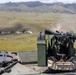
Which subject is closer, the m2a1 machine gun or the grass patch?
the m2a1 machine gun

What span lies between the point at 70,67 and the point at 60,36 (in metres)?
2.69

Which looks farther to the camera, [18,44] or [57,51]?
[18,44]

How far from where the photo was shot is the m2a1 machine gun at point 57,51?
27094 mm

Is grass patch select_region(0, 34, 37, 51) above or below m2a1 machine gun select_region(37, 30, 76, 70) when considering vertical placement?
below

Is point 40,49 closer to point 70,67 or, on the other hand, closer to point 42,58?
point 42,58

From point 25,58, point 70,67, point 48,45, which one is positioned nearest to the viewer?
point 70,67

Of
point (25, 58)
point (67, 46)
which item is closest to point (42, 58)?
Result: point (67, 46)

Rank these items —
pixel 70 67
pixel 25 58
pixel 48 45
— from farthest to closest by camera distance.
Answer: pixel 25 58 → pixel 48 45 → pixel 70 67

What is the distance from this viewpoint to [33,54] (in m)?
34.0

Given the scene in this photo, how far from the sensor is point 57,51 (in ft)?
92.5

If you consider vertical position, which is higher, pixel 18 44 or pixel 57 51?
pixel 57 51

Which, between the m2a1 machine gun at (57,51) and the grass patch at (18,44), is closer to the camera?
the m2a1 machine gun at (57,51)

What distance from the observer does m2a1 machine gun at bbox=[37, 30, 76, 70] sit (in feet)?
88.9

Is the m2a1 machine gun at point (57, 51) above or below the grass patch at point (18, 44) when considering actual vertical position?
above
